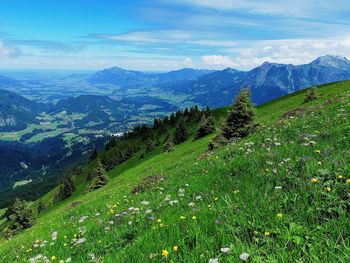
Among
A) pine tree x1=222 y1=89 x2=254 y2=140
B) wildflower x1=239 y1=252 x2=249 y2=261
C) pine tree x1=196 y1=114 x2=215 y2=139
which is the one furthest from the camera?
pine tree x1=196 y1=114 x2=215 y2=139

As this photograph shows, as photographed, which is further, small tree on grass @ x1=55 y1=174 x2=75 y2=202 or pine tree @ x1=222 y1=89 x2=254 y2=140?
small tree on grass @ x1=55 y1=174 x2=75 y2=202

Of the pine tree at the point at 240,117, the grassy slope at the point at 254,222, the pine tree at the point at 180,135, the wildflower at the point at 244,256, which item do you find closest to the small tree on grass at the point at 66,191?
the pine tree at the point at 180,135

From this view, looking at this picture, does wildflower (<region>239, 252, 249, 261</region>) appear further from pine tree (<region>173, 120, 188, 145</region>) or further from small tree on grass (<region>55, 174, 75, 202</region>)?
small tree on grass (<region>55, 174, 75, 202</region>)

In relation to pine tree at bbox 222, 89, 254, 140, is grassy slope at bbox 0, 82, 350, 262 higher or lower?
higher

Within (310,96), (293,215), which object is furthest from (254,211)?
(310,96)

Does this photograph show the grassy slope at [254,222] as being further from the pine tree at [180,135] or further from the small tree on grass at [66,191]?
the small tree on grass at [66,191]

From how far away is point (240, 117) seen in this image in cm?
4053

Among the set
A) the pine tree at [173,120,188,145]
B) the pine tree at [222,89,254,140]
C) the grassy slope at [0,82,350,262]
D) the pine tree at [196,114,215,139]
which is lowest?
the pine tree at [173,120,188,145]

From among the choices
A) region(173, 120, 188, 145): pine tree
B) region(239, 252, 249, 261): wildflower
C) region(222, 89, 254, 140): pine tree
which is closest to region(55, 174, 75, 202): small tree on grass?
region(173, 120, 188, 145): pine tree

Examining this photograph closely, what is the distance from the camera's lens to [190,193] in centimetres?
1031

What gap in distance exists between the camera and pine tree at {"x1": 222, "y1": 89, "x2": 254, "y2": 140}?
3991 centimetres

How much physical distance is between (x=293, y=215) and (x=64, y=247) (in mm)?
6616

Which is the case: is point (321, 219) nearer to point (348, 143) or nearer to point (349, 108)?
point (348, 143)

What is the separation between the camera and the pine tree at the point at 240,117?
39906mm
